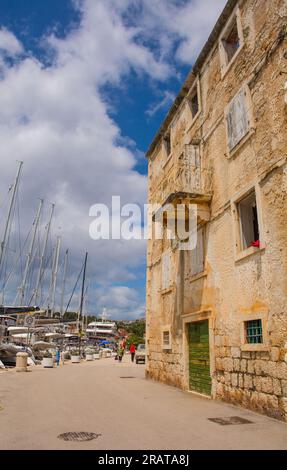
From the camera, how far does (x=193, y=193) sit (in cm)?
1174

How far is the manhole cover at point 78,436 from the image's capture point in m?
5.76

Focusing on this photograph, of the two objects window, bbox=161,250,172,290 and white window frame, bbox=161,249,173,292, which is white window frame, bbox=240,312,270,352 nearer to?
white window frame, bbox=161,249,173,292

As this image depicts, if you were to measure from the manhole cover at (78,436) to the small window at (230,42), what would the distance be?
1086cm

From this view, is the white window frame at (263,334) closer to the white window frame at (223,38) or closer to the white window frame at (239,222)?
the white window frame at (239,222)

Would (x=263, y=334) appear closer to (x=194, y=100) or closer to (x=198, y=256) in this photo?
(x=198, y=256)

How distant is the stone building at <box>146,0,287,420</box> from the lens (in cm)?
824

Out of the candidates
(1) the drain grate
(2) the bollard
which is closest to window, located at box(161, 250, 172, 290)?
(1) the drain grate

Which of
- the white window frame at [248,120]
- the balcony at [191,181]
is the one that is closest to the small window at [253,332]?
the balcony at [191,181]

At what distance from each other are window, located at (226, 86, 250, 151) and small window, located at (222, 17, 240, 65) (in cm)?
197
